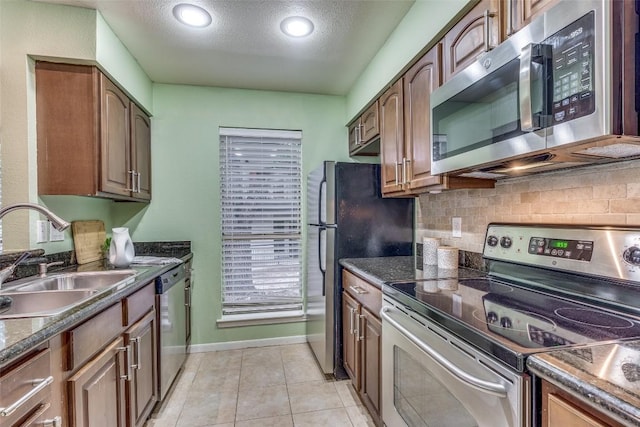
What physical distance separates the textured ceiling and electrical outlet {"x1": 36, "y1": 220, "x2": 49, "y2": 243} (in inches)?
47.9

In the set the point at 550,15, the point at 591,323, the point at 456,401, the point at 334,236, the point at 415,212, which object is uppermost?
the point at 550,15

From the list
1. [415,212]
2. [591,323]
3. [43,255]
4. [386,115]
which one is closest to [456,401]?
[591,323]

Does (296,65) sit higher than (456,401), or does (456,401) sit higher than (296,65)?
(296,65)

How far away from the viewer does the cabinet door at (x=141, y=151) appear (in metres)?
2.44

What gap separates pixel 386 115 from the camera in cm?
225

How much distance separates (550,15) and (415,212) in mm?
1615

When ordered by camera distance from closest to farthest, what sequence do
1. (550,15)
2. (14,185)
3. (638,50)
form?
(638,50) < (550,15) < (14,185)

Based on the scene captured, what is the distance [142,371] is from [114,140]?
1421 millimetres

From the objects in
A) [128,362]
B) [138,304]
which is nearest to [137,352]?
[128,362]

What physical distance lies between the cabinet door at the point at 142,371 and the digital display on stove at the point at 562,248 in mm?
1917

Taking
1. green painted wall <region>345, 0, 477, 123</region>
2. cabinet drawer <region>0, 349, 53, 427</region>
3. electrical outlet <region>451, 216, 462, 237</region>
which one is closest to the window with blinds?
green painted wall <region>345, 0, 477, 123</region>

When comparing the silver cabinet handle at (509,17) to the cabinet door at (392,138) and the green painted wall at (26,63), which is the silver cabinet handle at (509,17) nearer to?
the cabinet door at (392,138)

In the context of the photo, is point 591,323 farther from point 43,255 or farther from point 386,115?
point 43,255

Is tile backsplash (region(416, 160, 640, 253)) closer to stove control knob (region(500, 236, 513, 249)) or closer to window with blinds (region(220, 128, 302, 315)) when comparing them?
stove control knob (region(500, 236, 513, 249))
